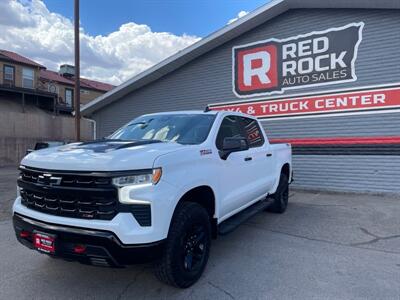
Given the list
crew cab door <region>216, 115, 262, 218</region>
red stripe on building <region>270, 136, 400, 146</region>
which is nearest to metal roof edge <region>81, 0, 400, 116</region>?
red stripe on building <region>270, 136, 400, 146</region>

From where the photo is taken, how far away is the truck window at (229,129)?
4.44 metres

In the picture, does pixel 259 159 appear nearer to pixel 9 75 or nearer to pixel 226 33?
pixel 226 33

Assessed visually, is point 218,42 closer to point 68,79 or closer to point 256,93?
point 256,93

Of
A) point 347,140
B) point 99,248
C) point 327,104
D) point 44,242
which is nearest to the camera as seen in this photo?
point 99,248

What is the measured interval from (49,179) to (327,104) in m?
8.58

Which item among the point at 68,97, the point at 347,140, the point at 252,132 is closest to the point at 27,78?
the point at 68,97

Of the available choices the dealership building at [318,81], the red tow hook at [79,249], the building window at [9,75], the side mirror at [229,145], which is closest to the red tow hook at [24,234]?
the red tow hook at [79,249]

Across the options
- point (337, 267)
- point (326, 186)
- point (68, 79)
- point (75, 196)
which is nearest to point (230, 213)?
point (337, 267)

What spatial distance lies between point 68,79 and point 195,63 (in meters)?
30.2

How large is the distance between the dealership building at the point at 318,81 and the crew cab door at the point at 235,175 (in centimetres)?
524

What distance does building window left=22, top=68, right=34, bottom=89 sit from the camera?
30766mm

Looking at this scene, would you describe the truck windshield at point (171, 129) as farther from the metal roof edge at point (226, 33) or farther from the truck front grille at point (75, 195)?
the metal roof edge at point (226, 33)

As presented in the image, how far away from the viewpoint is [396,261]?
4500 mm

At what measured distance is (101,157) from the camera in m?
3.11
